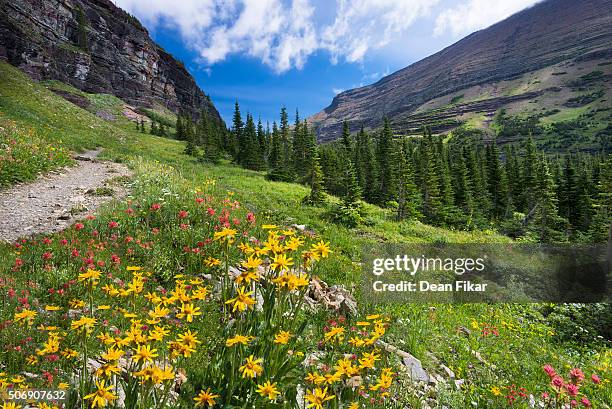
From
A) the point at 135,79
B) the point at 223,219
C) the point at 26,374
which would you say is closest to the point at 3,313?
the point at 26,374

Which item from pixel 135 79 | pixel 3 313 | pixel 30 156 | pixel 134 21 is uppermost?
pixel 134 21

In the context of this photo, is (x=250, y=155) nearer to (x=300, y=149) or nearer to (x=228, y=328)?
(x=300, y=149)

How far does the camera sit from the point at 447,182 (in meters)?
49.3

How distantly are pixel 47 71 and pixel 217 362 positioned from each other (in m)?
87.5

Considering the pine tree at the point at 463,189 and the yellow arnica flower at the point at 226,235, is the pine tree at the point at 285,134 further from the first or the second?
the yellow arnica flower at the point at 226,235

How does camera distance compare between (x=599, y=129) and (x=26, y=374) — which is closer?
(x=26, y=374)

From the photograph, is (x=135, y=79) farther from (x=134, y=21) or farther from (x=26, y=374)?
(x=26, y=374)

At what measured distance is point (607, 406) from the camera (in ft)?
21.2

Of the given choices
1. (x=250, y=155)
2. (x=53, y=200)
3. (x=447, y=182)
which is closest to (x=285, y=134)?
(x=250, y=155)

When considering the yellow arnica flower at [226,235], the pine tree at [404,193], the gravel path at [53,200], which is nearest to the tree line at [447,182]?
the pine tree at [404,193]

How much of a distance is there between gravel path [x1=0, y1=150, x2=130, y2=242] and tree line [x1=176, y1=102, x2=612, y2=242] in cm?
1629

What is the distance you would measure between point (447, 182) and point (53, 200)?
4871 centimetres

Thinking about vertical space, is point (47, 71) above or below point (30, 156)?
above

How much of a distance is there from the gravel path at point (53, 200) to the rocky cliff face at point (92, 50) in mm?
65247
